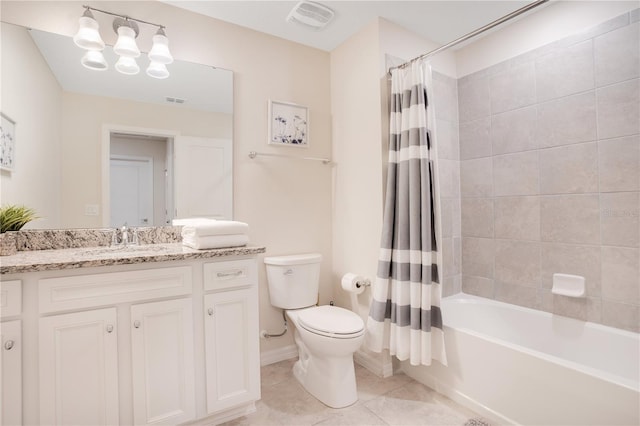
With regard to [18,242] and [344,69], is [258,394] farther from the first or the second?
[344,69]

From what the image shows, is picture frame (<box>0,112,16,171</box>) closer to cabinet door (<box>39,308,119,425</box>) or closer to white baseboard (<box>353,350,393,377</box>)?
cabinet door (<box>39,308,119,425</box>)

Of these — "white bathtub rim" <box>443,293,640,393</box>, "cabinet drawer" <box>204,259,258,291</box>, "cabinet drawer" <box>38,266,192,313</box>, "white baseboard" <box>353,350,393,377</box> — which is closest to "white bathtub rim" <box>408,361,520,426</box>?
"white baseboard" <box>353,350,393,377</box>

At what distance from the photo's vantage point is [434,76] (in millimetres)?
2467

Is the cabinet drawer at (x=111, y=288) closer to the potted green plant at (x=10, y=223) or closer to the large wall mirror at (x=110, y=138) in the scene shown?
the potted green plant at (x=10, y=223)

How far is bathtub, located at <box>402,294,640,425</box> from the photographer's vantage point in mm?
1295

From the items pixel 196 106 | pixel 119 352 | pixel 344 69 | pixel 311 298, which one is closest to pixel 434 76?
pixel 344 69

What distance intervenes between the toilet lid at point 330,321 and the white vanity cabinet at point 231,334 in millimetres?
337

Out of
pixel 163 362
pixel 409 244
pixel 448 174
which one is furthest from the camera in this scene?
pixel 448 174

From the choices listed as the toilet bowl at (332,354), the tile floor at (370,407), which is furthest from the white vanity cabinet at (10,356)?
the toilet bowl at (332,354)

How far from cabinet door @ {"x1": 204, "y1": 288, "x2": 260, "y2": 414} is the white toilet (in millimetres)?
352

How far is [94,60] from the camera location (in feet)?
5.80

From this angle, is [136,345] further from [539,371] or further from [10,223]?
[539,371]

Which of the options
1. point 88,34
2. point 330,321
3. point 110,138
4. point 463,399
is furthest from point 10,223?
point 463,399

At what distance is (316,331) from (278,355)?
2.37ft
